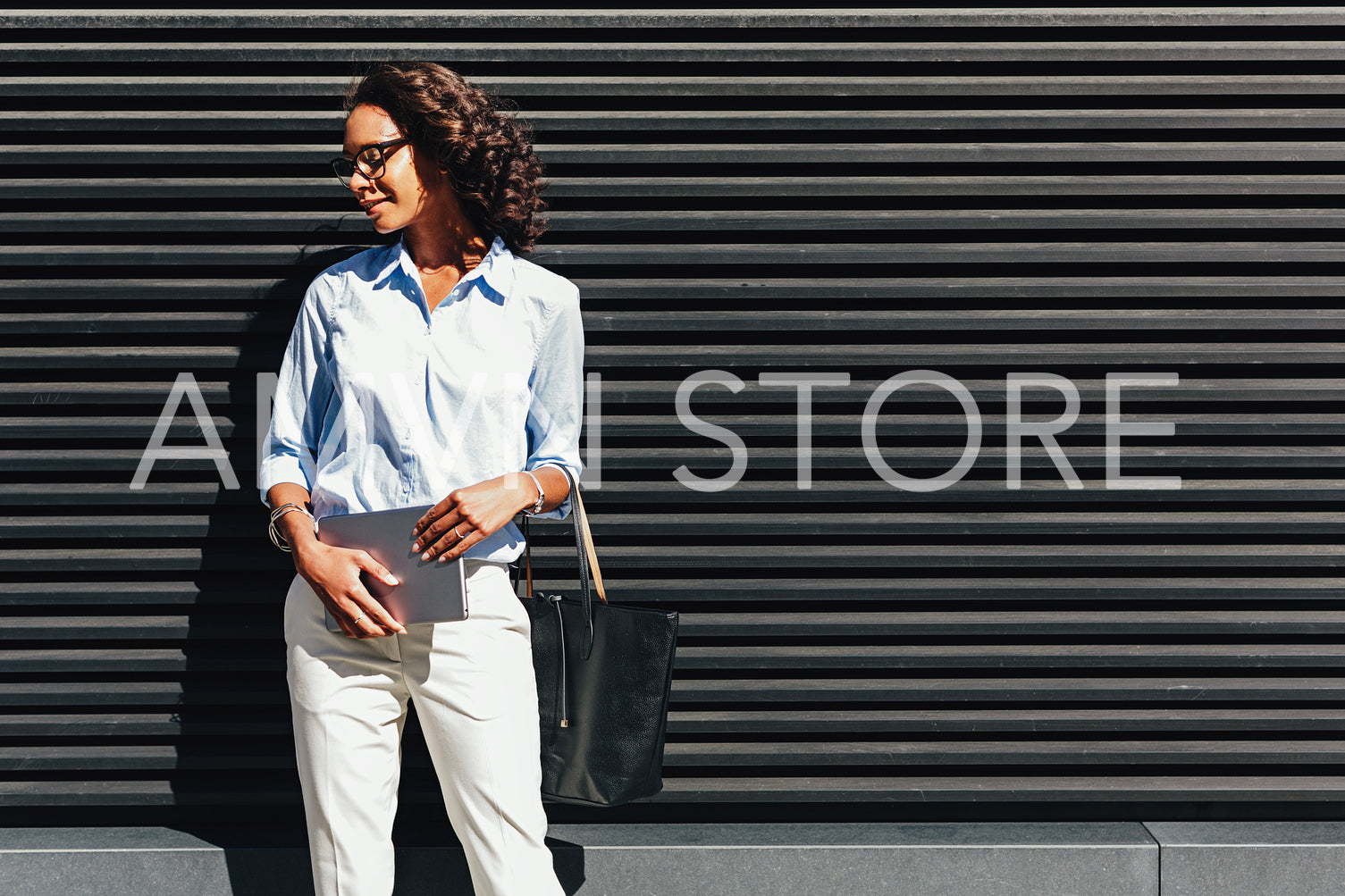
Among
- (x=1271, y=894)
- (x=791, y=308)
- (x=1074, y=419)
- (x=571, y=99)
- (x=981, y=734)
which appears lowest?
(x=1271, y=894)

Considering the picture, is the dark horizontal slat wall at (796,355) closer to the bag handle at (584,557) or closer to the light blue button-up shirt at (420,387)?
the bag handle at (584,557)

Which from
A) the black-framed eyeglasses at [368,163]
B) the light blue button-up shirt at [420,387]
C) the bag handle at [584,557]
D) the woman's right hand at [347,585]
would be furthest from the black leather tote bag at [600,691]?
the black-framed eyeglasses at [368,163]

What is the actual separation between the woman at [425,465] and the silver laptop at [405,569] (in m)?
0.04

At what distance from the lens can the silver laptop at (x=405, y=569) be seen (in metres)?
2.29

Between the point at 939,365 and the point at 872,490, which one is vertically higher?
the point at 939,365

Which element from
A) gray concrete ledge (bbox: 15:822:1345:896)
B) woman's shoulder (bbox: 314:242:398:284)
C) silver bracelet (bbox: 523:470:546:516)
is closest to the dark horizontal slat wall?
gray concrete ledge (bbox: 15:822:1345:896)

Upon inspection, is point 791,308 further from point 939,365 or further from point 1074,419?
point 1074,419

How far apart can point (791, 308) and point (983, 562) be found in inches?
40.8

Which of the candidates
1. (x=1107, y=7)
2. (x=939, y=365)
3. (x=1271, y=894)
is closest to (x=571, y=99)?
(x=939, y=365)

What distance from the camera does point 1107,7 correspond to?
10.7 ft

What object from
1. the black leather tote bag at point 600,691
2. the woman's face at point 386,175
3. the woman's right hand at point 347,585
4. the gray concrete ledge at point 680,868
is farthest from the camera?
the gray concrete ledge at point 680,868

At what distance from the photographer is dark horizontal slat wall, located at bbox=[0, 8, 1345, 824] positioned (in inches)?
127

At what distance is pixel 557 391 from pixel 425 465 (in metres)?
0.37

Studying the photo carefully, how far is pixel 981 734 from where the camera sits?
3271 mm
